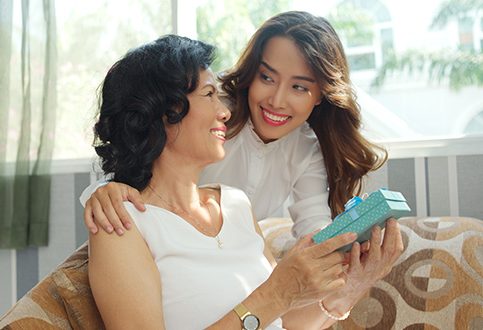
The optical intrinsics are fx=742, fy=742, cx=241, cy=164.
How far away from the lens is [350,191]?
2082mm

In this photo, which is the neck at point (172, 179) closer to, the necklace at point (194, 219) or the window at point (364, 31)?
the necklace at point (194, 219)

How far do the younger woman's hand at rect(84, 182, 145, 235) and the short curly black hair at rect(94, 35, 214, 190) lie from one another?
72mm

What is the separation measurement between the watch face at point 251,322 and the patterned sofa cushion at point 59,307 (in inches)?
12.4

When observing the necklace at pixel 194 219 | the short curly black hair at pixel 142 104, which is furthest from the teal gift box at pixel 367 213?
the short curly black hair at pixel 142 104

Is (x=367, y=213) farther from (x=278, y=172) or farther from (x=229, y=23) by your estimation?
(x=229, y=23)

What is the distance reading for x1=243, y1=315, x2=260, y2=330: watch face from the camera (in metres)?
1.41

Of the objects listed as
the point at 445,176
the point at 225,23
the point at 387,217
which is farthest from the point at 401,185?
the point at 387,217

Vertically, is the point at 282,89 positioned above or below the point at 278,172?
above

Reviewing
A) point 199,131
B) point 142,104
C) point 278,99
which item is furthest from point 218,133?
point 278,99

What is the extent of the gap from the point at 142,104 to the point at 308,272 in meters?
0.49

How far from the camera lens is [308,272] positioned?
138cm

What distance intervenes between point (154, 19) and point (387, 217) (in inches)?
74.7

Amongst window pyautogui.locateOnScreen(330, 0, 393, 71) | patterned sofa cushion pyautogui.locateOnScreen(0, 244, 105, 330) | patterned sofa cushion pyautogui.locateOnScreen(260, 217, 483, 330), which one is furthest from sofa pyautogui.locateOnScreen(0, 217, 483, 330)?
window pyautogui.locateOnScreen(330, 0, 393, 71)

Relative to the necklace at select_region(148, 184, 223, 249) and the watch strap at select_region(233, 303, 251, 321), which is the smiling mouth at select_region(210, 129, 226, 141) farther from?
the watch strap at select_region(233, 303, 251, 321)
